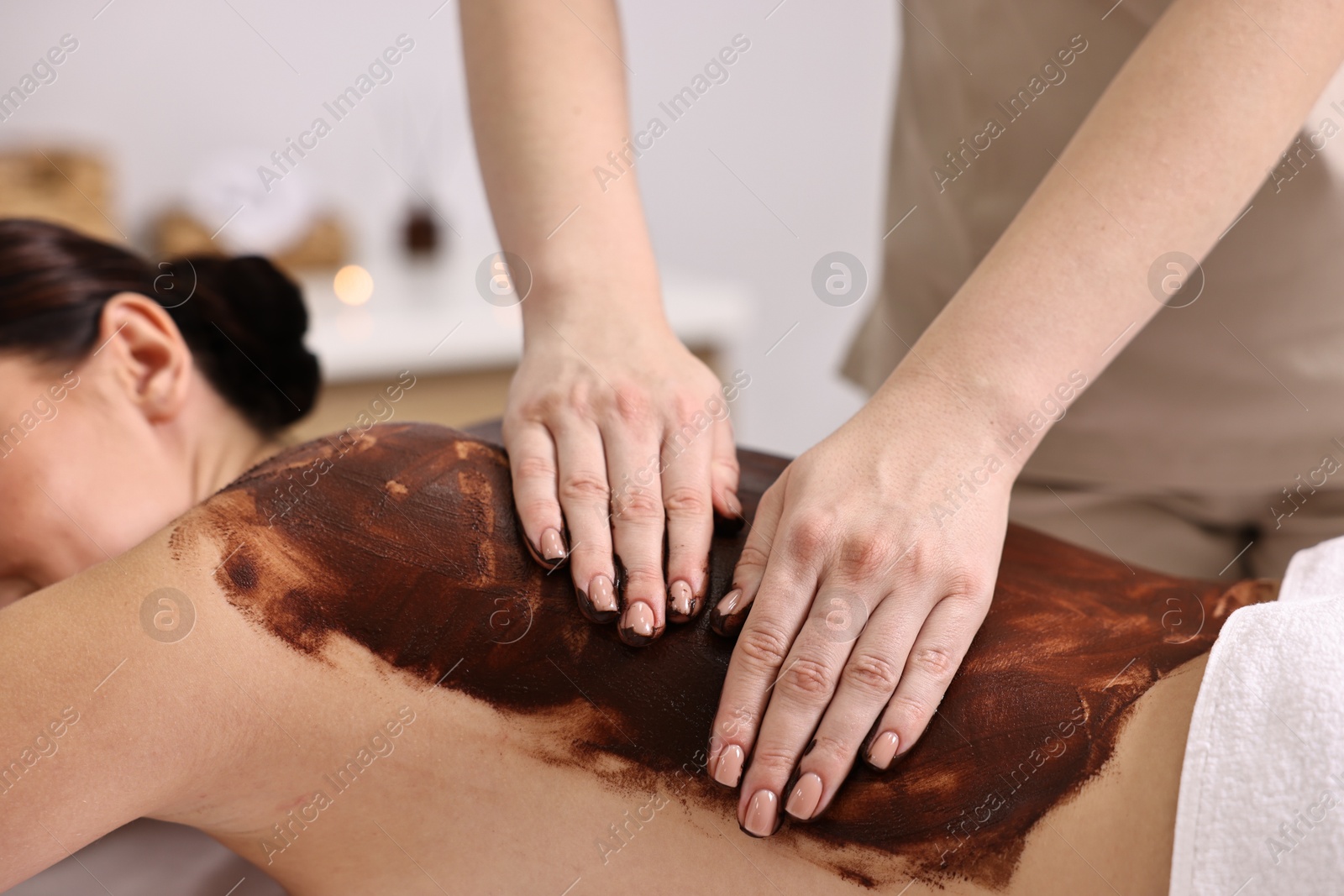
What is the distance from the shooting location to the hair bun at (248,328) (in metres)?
1.21

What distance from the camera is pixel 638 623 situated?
765mm

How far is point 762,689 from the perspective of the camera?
73 cm

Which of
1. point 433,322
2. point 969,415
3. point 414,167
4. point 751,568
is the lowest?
point 433,322

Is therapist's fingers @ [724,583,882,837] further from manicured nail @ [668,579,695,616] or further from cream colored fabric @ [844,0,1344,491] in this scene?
cream colored fabric @ [844,0,1344,491]

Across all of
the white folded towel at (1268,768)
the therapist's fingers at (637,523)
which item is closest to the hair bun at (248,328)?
the therapist's fingers at (637,523)

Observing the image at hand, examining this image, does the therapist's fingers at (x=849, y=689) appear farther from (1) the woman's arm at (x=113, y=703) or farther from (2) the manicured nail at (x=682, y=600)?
(1) the woman's arm at (x=113, y=703)

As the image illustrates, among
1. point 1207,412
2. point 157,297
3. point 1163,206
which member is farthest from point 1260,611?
point 157,297

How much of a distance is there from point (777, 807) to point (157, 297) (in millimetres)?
935

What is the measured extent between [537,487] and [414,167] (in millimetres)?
2080

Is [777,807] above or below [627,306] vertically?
below

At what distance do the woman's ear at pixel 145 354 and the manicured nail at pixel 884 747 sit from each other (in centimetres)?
82

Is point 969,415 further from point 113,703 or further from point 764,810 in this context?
point 113,703

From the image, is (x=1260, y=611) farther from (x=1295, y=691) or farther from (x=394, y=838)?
(x=394, y=838)

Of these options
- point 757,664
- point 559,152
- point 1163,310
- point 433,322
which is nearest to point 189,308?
point 559,152
